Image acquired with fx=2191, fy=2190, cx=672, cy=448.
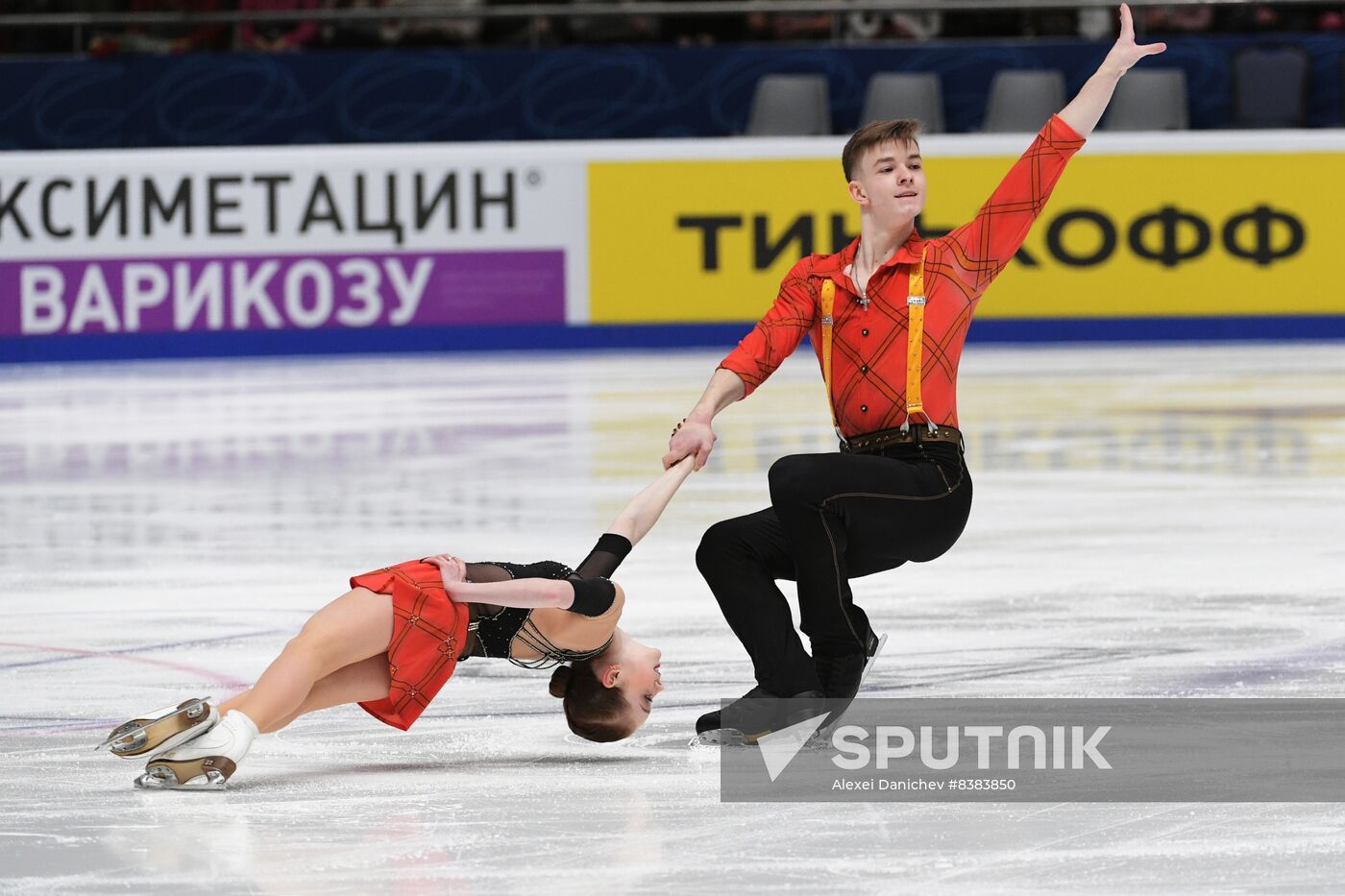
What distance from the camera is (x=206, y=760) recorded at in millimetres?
3402

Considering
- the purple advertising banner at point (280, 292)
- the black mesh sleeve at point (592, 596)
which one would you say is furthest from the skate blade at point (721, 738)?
the purple advertising banner at point (280, 292)

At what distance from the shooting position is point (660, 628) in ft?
16.1

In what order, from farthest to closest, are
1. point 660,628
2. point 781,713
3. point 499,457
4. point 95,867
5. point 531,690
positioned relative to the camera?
1. point 499,457
2. point 660,628
3. point 531,690
4. point 781,713
5. point 95,867

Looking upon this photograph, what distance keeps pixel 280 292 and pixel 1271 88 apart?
21.7ft

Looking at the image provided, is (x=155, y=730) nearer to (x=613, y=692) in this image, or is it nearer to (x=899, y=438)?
(x=613, y=692)

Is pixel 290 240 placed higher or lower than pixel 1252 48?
lower

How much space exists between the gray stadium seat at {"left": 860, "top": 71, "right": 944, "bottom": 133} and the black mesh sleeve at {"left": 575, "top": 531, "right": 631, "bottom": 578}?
1100 centimetres

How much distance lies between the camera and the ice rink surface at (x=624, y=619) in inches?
118

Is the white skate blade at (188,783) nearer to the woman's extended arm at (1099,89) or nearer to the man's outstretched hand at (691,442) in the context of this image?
the man's outstretched hand at (691,442)

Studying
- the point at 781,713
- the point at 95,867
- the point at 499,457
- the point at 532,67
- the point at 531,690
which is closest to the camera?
the point at 95,867

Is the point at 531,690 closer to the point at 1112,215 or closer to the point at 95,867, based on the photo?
the point at 95,867

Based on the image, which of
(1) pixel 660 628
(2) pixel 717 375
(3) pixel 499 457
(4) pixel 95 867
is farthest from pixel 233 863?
(3) pixel 499 457

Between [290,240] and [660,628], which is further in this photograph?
[290,240]

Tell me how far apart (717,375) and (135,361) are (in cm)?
1056
